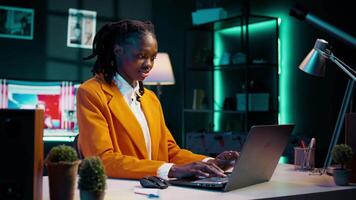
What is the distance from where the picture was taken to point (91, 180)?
1036 millimetres

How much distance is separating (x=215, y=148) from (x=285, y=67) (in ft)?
3.29

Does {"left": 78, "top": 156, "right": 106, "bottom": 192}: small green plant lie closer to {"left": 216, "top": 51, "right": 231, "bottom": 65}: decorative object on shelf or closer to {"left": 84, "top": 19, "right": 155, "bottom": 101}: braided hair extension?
{"left": 84, "top": 19, "right": 155, "bottom": 101}: braided hair extension

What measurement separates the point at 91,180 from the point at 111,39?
798mm

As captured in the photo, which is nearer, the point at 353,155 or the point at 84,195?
the point at 84,195

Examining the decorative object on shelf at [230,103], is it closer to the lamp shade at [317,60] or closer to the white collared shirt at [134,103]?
the lamp shade at [317,60]

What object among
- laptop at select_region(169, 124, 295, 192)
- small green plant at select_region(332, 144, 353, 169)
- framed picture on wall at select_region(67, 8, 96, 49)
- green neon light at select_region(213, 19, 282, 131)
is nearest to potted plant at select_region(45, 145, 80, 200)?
laptop at select_region(169, 124, 295, 192)

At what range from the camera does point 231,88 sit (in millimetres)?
5027

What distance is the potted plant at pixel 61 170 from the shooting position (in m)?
1.07

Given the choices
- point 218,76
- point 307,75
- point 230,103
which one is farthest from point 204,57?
point 307,75

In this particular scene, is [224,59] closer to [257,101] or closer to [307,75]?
[257,101]

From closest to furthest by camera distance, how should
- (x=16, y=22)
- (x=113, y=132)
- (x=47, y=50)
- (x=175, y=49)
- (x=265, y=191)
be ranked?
(x=265, y=191)
(x=113, y=132)
(x=16, y=22)
(x=47, y=50)
(x=175, y=49)

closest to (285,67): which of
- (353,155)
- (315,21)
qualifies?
(315,21)

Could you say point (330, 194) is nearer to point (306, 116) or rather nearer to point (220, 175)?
point (220, 175)

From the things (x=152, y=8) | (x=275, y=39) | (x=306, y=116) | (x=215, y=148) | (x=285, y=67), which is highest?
(x=152, y=8)
